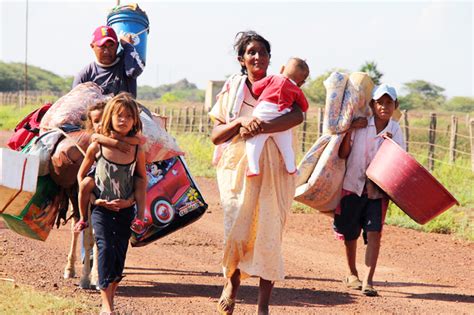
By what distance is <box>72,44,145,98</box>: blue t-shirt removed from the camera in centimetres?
711

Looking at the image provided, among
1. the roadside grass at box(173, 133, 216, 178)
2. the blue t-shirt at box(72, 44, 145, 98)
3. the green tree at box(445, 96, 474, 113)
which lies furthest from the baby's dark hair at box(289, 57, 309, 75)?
the green tree at box(445, 96, 474, 113)

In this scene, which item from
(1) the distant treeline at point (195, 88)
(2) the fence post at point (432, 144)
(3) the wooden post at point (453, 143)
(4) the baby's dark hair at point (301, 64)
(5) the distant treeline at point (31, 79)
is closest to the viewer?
(4) the baby's dark hair at point (301, 64)

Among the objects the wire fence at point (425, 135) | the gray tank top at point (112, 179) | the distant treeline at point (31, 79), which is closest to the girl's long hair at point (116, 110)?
the gray tank top at point (112, 179)

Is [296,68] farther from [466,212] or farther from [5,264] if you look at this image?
[466,212]

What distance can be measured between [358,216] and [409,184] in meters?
0.60

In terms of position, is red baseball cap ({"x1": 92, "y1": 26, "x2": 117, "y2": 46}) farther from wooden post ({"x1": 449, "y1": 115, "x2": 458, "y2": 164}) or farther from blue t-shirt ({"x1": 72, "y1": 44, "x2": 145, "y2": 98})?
wooden post ({"x1": 449, "y1": 115, "x2": 458, "y2": 164})

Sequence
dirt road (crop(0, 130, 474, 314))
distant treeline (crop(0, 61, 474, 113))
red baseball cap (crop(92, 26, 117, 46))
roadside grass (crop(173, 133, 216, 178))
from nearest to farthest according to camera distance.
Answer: dirt road (crop(0, 130, 474, 314)) → red baseball cap (crop(92, 26, 117, 46)) → roadside grass (crop(173, 133, 216, 178)) → distant treeline (crop(0, 61, 474, 113))

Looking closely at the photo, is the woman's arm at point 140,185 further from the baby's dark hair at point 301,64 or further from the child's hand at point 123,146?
the baby's dark hair at point 301,64

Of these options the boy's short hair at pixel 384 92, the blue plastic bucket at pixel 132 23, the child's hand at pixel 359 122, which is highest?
the blue plastic bucket at pixel 132 23

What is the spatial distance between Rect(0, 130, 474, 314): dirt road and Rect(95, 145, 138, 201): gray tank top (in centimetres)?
89

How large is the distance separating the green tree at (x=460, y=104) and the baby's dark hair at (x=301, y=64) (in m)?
55.6

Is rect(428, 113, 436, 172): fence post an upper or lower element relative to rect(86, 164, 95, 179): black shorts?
lower

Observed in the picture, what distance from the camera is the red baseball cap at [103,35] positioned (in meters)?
6.95

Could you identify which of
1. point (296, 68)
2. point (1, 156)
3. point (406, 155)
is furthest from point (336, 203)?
point (1, 156)
